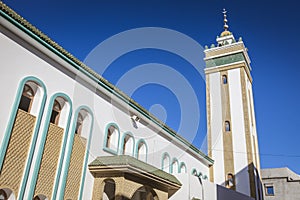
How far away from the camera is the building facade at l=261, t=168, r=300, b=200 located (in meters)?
23.5

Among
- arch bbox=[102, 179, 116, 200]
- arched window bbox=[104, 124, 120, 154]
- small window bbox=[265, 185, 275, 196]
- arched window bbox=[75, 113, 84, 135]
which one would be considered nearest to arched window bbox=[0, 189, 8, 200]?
arched window bbox=[75, 113, 84, 135]

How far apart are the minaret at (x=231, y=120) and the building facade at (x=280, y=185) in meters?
7.87

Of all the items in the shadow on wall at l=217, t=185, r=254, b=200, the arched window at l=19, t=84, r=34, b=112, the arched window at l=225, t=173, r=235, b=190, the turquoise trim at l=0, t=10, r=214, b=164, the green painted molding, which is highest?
the green painted molding

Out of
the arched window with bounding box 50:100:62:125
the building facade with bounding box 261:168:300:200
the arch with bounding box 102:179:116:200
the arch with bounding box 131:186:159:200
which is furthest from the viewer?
the building facade with bounding box 261:168:300:200

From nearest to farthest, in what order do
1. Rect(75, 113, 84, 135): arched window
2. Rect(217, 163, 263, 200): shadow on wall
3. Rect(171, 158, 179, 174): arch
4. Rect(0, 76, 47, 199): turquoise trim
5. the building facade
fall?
Rect(0, 76, 47, 199): turquoise trim < Rect(75, 113, 84, 135): arched window < Rect(171, 158, 179, 174): arch < Rect(217, 163, 263, 200): shadow on wall < the building facade

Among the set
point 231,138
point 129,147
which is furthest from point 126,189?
point 231,138

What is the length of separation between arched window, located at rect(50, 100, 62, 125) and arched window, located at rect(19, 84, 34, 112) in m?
0.70

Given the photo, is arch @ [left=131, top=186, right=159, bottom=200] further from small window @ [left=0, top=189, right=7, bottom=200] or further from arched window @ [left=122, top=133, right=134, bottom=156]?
small window @ [left=0, top=189, right=7, bottom=200]

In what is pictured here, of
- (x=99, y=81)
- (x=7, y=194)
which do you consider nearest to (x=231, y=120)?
(x=99, y=81)

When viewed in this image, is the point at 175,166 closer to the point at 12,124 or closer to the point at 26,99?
the point at 26,99

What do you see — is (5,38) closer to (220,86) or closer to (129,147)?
(129,147)

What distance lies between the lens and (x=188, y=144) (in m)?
13.9

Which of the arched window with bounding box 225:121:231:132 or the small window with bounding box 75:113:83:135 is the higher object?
the arched window with bounding box 225:121:231:132

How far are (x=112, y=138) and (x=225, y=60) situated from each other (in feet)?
41.6
